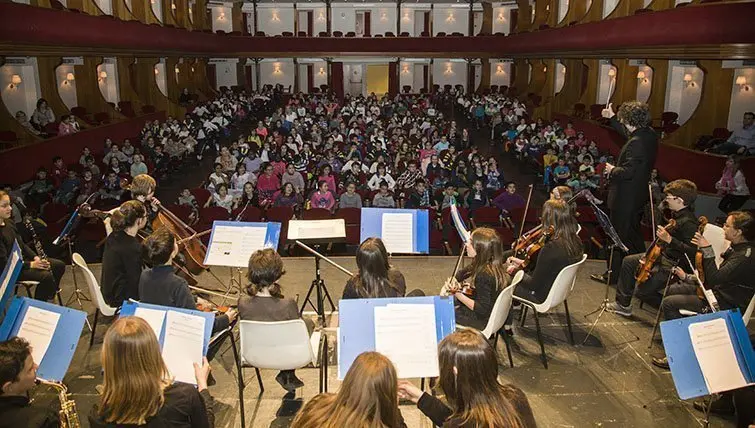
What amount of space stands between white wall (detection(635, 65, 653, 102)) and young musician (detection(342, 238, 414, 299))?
571 inches

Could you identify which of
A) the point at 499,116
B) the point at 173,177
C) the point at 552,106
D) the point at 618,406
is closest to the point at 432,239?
the point at 618,406

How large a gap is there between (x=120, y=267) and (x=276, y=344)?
190cm

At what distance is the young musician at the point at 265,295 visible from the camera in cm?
410

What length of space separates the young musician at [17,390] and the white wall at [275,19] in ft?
98.7

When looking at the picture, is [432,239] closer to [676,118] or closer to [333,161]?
[333,161]

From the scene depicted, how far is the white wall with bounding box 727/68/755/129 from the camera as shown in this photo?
1287 centimetres

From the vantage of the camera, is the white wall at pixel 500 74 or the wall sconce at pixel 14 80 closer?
the wall sconce at pixel 14 80

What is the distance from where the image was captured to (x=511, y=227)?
8.88 meters

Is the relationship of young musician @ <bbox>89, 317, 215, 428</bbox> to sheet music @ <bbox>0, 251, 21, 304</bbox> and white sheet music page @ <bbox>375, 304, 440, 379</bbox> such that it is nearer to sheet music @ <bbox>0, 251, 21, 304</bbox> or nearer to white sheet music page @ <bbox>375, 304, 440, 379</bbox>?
white sheet music page @ <bbox>375, 304, 440, 379</bbox>

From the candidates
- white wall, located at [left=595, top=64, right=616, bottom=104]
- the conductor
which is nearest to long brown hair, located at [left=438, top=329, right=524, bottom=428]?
the conductor

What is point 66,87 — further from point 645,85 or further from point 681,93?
point 681,93

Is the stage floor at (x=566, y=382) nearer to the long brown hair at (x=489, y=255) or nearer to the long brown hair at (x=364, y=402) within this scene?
the long brown hair at (x=489, y=255)

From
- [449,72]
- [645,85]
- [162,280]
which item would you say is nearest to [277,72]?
[449,72]

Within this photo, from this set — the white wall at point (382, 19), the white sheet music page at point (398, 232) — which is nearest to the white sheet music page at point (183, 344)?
the white sheet music page at point (398, 232)
